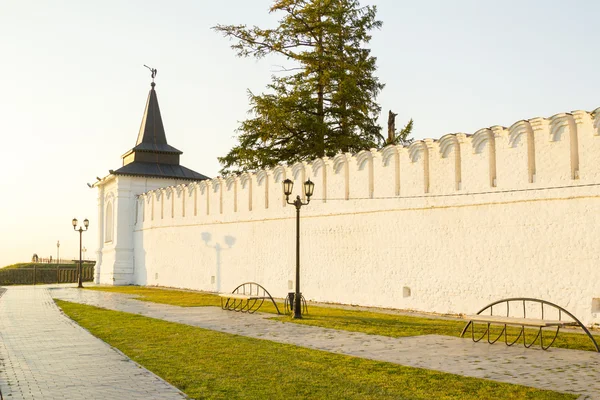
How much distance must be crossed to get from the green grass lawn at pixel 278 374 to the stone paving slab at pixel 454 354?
47 cm

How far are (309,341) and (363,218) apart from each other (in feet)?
27.0

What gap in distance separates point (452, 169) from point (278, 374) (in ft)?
31.9

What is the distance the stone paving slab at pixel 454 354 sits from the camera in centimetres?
780

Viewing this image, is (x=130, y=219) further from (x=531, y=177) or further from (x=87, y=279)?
(x=531, y=177)

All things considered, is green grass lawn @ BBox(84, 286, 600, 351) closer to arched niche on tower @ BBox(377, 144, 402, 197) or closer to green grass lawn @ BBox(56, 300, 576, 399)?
green grass lawn @ BBox(56, 300, 576, 399)

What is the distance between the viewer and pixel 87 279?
1645 inches

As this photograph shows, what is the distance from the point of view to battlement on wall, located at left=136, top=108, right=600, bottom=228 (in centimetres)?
1383

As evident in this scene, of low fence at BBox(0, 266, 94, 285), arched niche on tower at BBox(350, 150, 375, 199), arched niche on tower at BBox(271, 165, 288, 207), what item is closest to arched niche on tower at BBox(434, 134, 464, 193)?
arched niche on tower at BBox(350, 150, 375, 199)

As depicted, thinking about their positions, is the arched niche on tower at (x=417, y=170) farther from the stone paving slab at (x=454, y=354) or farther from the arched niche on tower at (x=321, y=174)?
the stone paving slab at (x=454, y=354)

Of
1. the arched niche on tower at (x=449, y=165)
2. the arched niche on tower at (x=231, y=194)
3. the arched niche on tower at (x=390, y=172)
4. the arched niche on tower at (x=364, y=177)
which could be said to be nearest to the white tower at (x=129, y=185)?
the arched niche on tower at (x=231, y=194)

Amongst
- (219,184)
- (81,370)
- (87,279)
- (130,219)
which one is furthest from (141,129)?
(81,370)

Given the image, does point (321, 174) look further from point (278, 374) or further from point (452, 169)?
point (278, 374)

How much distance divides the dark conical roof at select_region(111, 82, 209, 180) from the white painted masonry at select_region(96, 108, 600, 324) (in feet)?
30.6

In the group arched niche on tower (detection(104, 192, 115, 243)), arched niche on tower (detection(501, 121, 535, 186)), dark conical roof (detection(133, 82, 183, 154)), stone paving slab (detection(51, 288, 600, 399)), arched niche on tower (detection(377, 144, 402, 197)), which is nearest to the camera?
stone paving slab (detection(51, 288, 600, 399))
